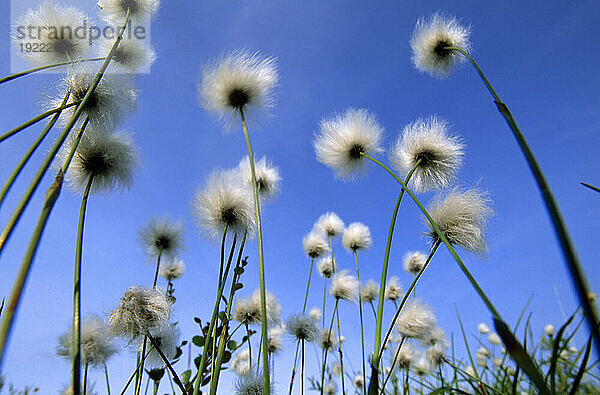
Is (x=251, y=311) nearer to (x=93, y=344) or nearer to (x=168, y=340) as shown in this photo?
(x=168, y=340)

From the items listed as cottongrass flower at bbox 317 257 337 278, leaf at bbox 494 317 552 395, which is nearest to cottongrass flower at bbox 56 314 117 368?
leaf at bbox 494 317 552 395

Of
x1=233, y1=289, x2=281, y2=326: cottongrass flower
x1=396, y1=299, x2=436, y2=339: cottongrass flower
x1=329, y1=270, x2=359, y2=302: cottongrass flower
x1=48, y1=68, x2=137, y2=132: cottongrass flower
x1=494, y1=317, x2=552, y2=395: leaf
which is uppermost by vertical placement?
x1=329, y1=270, x2=359, y2=302: cottongrass flower

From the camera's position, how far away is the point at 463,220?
1768 mm

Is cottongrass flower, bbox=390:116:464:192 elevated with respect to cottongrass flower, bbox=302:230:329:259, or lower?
lower

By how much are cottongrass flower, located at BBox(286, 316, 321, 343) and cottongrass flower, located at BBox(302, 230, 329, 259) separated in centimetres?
109

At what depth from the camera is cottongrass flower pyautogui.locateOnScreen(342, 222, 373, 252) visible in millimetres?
4301

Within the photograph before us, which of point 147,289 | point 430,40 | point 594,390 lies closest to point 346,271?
point 594,390

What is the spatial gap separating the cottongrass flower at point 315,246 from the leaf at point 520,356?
391 cm

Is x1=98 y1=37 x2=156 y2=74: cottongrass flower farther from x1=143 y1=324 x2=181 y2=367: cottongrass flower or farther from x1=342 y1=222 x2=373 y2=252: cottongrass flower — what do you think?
x1=342 y1=222 x2=373 y2=252: cottongrass flower

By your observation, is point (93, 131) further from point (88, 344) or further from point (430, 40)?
point (430, 40)

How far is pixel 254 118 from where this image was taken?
86.7 inches

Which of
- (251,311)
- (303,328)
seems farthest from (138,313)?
(303,328)

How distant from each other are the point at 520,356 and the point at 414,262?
4.04 meters

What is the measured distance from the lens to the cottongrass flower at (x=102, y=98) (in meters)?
1.37
